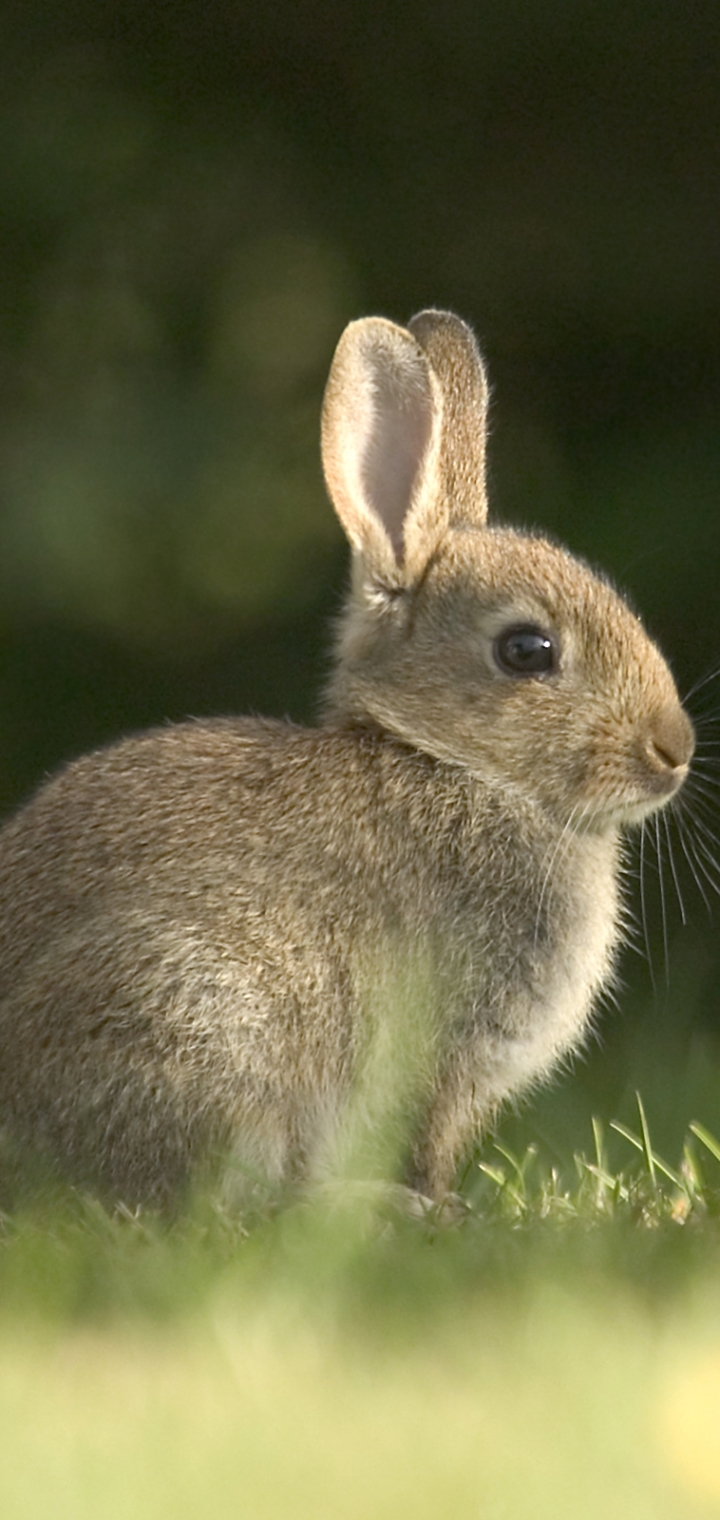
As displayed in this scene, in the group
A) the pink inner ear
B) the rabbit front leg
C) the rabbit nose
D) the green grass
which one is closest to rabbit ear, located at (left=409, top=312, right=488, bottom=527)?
the pink inner ear

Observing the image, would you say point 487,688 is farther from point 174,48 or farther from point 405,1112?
point 174,48

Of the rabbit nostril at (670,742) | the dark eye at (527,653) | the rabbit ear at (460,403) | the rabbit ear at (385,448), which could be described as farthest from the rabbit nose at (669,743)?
the rabbit ear at (460,403)

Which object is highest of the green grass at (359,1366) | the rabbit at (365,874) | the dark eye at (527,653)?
the dark eye at (527,653)

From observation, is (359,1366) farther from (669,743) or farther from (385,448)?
(385,448)

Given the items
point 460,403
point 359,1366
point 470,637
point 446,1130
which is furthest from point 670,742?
point 359,1366

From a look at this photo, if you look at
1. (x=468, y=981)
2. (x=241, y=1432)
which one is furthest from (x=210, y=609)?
(x=241, y=1432)

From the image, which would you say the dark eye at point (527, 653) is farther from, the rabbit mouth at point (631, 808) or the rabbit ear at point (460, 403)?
the rabbit ear at point (460, 403)

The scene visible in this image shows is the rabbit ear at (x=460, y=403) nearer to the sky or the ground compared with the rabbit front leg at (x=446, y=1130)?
nearer to the sky
